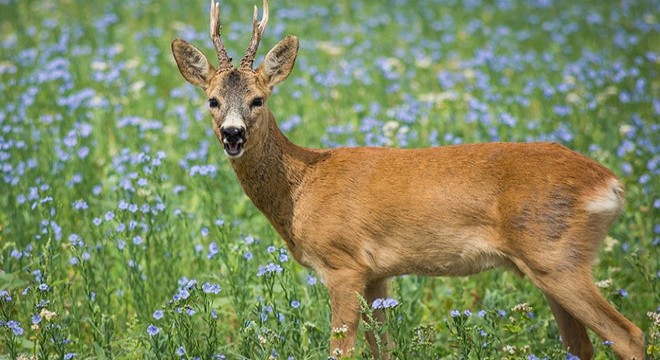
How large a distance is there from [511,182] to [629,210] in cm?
212

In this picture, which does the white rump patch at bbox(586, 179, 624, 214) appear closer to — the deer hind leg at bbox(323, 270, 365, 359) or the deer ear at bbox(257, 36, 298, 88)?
the deer hind leg at bbox(323, 270, 365, 359)

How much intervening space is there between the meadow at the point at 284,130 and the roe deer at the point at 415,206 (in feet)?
0.61

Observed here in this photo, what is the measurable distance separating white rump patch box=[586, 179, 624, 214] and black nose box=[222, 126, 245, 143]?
174 cm

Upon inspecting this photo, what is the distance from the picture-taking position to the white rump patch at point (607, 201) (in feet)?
14.6

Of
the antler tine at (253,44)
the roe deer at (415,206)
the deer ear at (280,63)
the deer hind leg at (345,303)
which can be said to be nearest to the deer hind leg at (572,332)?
the roe deer at (415,206)

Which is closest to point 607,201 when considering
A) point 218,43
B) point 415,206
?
point 415,206

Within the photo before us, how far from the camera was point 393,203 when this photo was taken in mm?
4824

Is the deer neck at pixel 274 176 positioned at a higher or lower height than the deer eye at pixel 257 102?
lower

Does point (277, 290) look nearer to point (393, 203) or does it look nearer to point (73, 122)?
point (393, 203)

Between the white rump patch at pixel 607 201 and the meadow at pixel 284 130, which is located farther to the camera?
the meadow at pixel 284 130

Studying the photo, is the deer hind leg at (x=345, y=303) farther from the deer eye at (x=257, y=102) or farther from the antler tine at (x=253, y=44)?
the antler tine at (x=253, y=44)

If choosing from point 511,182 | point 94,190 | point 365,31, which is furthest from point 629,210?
point 365,31

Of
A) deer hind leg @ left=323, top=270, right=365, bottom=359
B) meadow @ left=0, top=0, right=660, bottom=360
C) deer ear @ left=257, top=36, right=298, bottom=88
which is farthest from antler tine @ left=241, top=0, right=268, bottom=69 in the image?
deer hind leg @ left=323, top=270, right=365, bottom=359

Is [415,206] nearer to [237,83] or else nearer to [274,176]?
[274,176]
